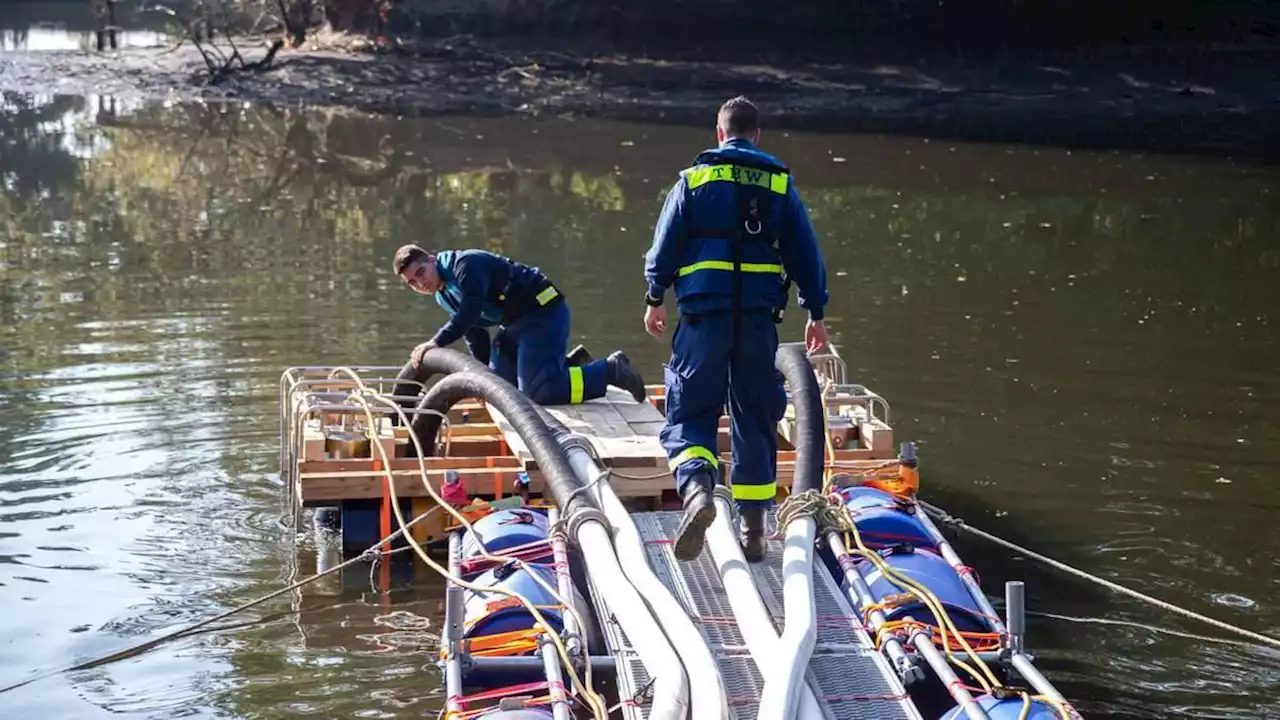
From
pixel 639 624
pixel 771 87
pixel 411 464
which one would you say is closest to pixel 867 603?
pixel 639 624

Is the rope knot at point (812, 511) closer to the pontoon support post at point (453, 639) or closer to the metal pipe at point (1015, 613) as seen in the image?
the metal pipe at point (1015, 613)

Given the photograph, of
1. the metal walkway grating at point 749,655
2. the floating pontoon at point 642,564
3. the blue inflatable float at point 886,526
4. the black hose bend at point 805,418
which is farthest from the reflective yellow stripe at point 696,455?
the blue inflatable float at point 886,526

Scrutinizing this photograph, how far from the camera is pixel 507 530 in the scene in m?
7.52

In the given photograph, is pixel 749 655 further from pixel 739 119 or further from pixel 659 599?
pixel 739 119

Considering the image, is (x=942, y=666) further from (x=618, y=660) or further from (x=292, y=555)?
(x=292, y=555)

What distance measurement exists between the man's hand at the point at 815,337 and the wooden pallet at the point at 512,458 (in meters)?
1.36

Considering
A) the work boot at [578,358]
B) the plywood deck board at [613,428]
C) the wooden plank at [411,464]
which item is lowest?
the wooden plank at [411,464]


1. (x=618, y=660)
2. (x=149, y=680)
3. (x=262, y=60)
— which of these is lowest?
(x=149, y=680)

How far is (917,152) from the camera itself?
83.7 feet

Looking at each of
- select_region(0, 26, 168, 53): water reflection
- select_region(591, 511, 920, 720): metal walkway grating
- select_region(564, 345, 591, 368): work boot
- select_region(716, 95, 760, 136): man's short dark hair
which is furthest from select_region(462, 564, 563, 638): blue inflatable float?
select_region(0, 26, 168, 53): water reflection

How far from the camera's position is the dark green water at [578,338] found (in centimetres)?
759

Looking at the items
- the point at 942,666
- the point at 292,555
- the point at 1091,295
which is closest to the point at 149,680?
the point at 292,555

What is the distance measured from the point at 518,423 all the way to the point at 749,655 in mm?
2250

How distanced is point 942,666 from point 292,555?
405 cm
